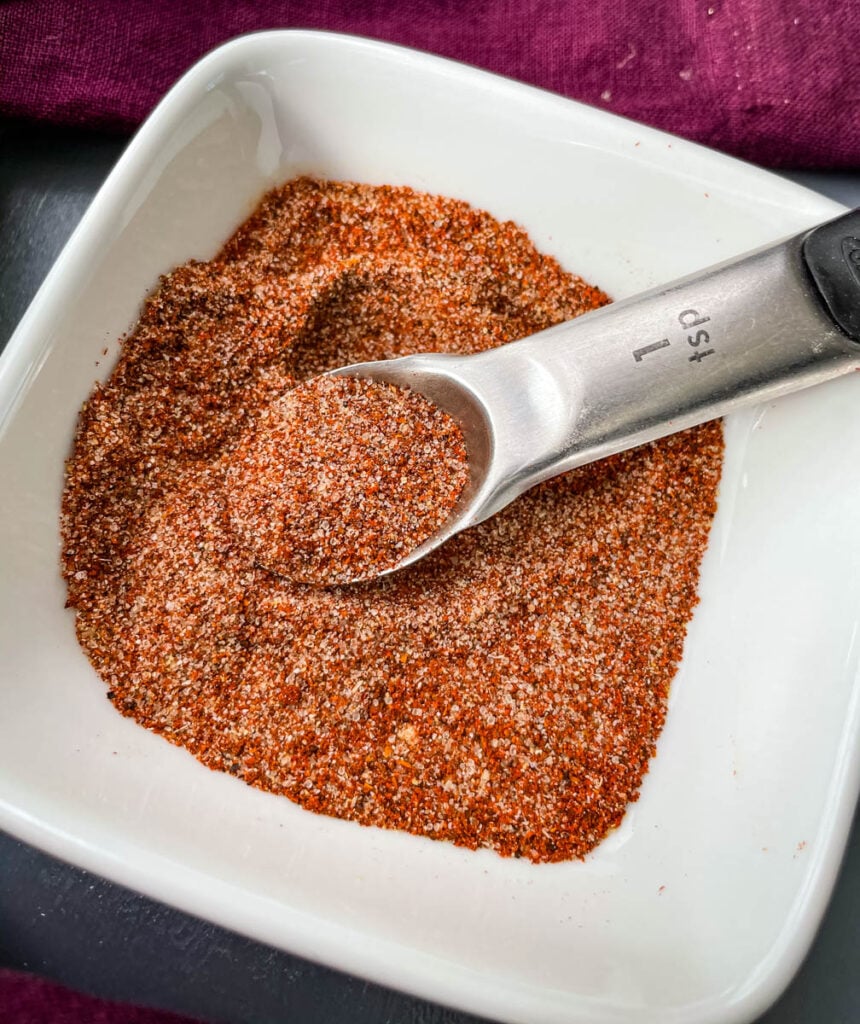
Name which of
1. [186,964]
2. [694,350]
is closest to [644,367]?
[694,350]

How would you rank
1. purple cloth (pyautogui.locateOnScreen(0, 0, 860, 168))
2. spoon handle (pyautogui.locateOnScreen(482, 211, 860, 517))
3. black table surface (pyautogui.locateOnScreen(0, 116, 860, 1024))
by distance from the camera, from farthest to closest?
purple cloth (pyautogui.locateOnScreen(0, 0, 860, 168)) < black table surface (pyautogui.locateOnScreen(0, 116, 860, 1024)) < spoon handle (pyautogui.locateOnScreen(482, 211, 860, 517))

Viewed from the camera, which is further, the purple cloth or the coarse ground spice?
the purple cloth

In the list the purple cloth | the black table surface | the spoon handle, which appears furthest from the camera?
the purple cloth

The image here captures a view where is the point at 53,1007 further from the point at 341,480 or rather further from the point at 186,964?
the point at 341,480

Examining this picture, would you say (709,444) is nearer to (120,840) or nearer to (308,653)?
(308,653)

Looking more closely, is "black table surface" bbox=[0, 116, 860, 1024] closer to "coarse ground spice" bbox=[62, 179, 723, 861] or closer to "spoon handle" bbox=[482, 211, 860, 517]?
"coarse ground spice" bbox=[62, 179, 723, 861]

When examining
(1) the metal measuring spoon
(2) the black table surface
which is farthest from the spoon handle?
(2) the black table surface
